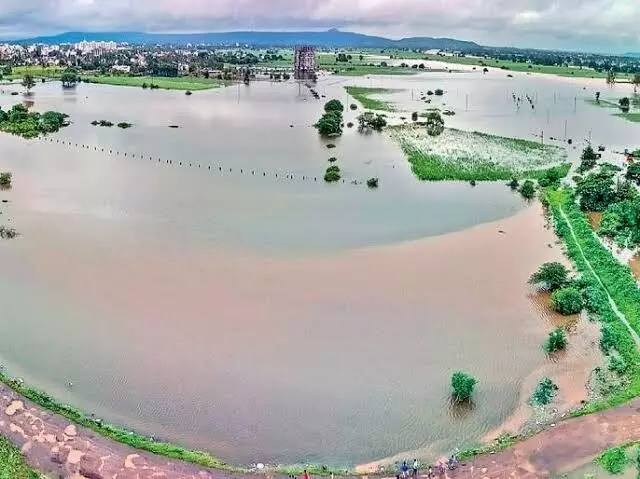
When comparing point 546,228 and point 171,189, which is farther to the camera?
Answer: point 171,189

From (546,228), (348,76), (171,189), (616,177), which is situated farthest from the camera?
(348,76)

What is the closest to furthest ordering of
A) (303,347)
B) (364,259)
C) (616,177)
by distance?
1. (303,347)
2. (364,259)
3. (616,177)

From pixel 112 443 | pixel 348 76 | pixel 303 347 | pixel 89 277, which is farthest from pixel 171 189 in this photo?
pixel 348 76

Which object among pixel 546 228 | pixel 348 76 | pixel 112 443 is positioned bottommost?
pixel 112 443

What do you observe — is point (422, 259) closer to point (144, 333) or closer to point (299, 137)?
point (144, 333)

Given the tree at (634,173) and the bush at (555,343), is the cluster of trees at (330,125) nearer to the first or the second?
the tree at (634,173)

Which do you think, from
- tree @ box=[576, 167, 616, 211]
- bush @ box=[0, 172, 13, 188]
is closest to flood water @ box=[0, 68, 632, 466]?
bush @ box=[0, 172, 13, 188]
